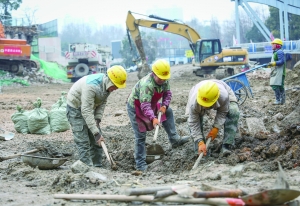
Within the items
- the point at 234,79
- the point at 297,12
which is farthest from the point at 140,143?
the point at 297,12

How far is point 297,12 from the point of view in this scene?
33.7 meters

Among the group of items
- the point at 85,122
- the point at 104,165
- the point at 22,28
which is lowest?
the point at 104,165

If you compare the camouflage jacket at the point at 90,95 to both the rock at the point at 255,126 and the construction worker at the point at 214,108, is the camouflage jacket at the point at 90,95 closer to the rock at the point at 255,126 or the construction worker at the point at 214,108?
the construction worker at the point at 214,108

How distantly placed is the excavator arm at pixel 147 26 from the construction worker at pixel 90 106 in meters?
16.9

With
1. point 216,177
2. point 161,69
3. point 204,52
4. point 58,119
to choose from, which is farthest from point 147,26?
point 216,177

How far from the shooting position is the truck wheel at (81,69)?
31297 mm

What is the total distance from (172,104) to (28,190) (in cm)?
913

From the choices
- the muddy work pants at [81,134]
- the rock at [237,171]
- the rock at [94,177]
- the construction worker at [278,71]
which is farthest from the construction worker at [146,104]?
the construction worker at [278,71]

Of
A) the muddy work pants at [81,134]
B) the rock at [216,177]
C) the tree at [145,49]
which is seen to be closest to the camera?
the rock at [216,177]

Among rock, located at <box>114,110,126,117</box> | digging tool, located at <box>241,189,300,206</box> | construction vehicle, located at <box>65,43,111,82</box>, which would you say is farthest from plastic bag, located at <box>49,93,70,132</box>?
construction vehicle, located at <box>65,43,111,82</box>

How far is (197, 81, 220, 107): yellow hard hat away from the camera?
6.70 metres

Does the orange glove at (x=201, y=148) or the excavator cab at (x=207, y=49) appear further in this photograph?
the excavator cab at (x=207, y=49)

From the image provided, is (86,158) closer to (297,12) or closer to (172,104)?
(172,104)

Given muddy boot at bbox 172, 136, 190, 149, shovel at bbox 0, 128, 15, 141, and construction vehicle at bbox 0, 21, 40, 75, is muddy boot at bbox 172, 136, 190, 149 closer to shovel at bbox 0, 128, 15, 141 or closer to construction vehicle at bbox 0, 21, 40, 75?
shovel at bbox 0, 128, 15, 141
